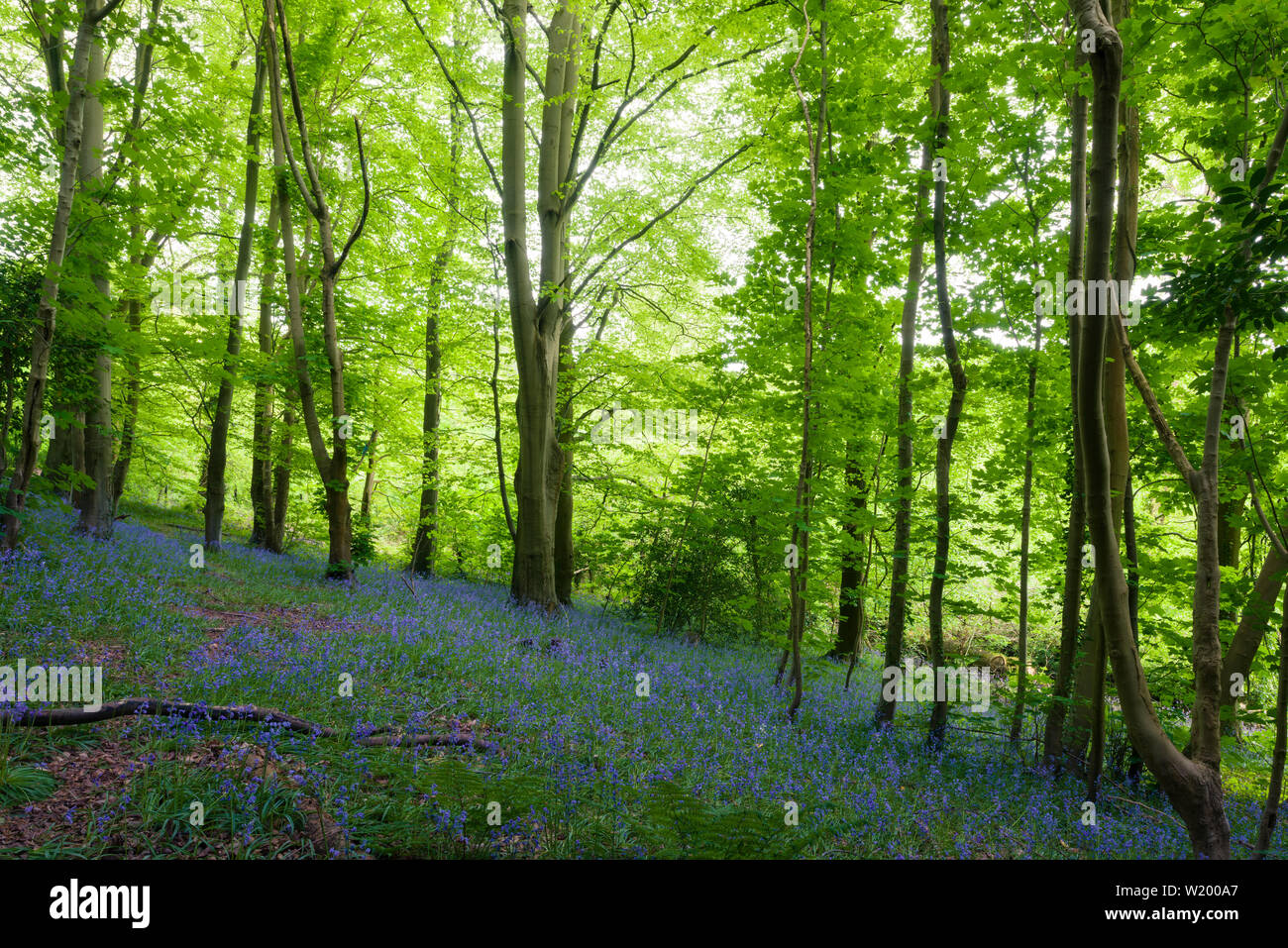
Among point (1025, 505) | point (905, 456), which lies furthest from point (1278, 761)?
point (1025, 505)

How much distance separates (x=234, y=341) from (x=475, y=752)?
11023 mm

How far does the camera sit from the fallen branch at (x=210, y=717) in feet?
12.2

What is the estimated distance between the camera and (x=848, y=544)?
8.37 m

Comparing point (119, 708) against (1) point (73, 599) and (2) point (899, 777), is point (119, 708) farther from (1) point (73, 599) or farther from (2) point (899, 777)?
(2) point (899, 777)

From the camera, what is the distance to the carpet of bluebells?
3281 millimetres

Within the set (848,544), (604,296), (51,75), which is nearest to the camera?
(51,75)

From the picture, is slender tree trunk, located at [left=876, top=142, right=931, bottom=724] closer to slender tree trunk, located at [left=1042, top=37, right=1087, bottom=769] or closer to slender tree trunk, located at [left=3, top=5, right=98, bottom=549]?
slender tree trunk, located at [left=1042, top=37, right=1087, bottom=769]

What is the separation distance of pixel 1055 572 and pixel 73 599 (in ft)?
45.5

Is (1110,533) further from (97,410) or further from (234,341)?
(234,341)

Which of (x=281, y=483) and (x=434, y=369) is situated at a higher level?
(x=434, y=369)

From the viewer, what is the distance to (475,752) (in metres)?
4.39

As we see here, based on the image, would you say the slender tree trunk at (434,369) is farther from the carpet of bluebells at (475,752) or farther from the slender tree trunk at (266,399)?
the carpet of bluebells at (475,752)

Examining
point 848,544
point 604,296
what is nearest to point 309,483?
point 604,296

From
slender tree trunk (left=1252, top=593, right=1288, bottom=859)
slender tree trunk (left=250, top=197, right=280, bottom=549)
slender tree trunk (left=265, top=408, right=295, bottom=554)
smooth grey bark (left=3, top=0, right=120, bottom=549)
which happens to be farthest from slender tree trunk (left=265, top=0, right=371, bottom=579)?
slender tree trunk (left=1252, top=593, right=1288, bottom=859)
